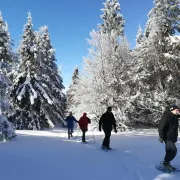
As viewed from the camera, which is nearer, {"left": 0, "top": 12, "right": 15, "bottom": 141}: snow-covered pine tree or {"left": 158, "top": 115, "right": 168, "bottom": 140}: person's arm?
{"left": 158, "top": 115, "right": 168, "bottom": 140}: person's arm

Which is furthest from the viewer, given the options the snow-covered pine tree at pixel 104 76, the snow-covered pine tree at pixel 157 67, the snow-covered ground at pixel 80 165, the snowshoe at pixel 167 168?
the snow-covered pine tree at pixel 104 76

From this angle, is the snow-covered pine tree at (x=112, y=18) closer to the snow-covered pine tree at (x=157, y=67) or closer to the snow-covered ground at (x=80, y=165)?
the snow-covered pine tree at (x=157, y=67)

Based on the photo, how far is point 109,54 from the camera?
28.6 metres

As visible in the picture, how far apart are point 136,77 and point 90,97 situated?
192 inches

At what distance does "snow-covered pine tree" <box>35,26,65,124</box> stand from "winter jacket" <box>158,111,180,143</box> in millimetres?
23974

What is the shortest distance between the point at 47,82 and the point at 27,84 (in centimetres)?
669

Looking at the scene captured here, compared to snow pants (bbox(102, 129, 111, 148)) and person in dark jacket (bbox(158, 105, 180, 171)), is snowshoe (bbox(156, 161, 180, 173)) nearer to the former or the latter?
person in dark jacket (bbox(158, 105, 180, 171))

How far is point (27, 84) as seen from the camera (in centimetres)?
3108

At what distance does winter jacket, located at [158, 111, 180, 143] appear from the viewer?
28.7ft

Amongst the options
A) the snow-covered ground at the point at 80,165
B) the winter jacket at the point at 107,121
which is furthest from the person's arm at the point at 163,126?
the winter jacket at the point at 107,121

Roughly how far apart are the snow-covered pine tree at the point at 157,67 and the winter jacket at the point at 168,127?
1692cm

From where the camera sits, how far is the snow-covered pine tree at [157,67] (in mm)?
25766

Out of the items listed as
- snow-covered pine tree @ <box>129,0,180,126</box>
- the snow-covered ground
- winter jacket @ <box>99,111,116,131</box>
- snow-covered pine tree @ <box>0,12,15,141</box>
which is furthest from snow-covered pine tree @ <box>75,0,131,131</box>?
the snow-covered ground

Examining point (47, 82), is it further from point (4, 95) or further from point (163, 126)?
point (163, 126)
